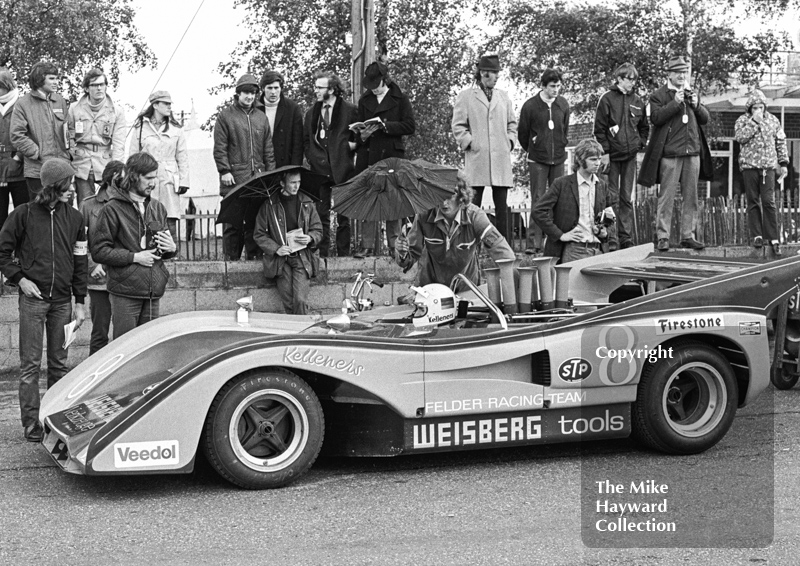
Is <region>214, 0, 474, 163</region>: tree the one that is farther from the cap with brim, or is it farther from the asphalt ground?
the asphalt ground

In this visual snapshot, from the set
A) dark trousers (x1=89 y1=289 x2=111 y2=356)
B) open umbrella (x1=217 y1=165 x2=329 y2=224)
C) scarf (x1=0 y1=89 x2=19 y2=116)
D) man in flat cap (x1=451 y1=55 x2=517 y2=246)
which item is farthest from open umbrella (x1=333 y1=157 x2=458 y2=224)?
scarf (x1=0 y1=89 x2=19 y2=116)

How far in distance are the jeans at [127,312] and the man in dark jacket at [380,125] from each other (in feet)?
11.4

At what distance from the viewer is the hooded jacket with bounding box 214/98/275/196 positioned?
10680 millimetres

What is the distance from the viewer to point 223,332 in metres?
6.88

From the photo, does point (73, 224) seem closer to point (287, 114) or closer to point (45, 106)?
point (45, 106)

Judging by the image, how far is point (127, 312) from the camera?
26.1 feet

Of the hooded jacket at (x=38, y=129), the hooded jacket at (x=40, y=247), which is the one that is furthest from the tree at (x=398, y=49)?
the hooded jacket at (x=40, y=247)

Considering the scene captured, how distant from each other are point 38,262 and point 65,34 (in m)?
17.0

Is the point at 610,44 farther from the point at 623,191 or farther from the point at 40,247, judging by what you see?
the point at 40,247

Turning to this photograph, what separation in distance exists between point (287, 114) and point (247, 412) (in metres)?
5.63

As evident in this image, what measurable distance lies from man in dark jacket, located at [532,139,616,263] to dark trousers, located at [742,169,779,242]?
3521 mm

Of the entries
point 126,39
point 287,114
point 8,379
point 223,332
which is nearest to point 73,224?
point 223,332

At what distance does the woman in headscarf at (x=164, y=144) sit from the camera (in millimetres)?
10461

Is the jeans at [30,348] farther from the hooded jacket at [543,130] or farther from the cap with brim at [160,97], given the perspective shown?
the hooded jacket at [543,130]
